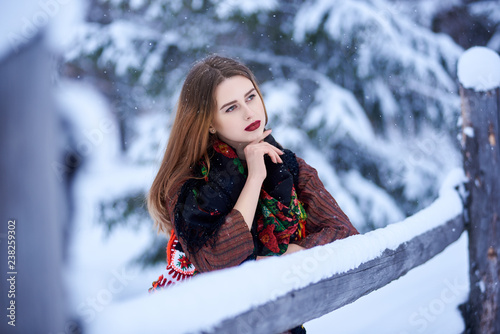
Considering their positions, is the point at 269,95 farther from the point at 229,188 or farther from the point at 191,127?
the point at 229,188

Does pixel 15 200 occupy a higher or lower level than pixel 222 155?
higher

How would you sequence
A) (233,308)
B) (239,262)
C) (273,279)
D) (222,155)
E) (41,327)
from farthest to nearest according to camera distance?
(222,155), (239,262), (273,279), (233,308), (41,327)

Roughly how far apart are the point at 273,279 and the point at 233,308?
0.17 metres

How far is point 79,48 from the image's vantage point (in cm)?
462

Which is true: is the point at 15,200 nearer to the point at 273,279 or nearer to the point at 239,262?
the point at 273,279

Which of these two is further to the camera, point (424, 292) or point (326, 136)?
point (326, 136)

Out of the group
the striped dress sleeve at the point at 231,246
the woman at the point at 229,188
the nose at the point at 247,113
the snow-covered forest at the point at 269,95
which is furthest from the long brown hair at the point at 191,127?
the snow-covered forest at the point at 269,95

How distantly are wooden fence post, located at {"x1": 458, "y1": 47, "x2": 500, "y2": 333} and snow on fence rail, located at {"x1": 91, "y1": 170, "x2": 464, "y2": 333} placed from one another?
109 centimetres

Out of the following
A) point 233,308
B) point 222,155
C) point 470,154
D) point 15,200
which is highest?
point 15,200

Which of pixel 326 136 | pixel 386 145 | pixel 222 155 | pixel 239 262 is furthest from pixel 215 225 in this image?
pixel 386 145

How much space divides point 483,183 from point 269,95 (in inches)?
108

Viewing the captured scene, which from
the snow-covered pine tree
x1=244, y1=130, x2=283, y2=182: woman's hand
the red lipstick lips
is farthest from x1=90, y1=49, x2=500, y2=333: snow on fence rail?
the snow-covered pine tree

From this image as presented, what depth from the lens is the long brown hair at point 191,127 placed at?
158 centimetres

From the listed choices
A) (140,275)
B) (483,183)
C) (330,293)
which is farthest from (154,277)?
(330,293)
